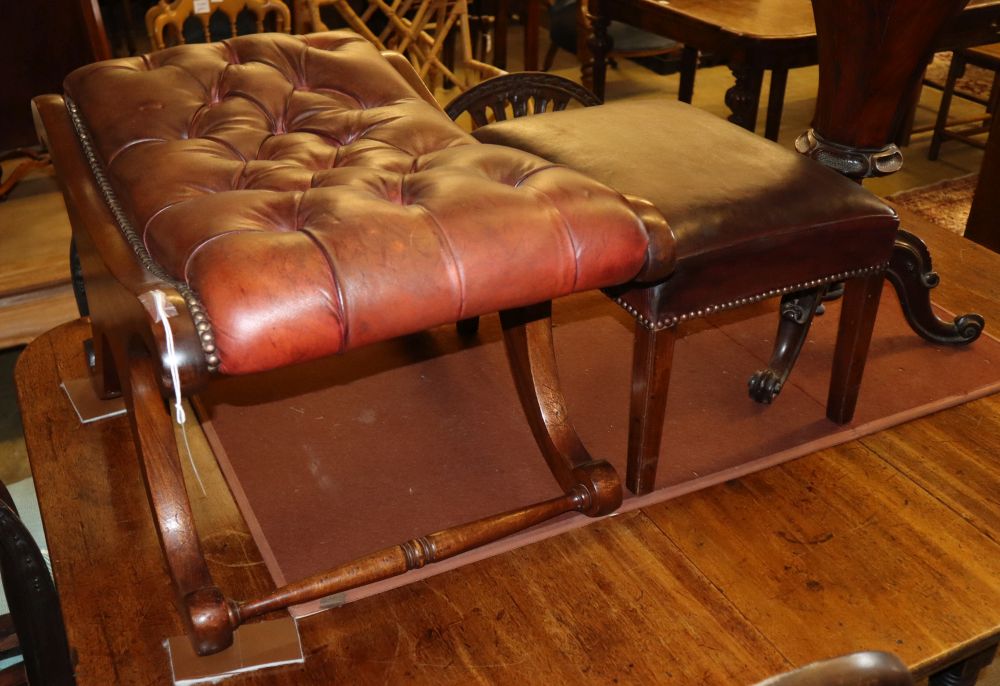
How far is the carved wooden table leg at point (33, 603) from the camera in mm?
992

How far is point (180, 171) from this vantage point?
1.17m

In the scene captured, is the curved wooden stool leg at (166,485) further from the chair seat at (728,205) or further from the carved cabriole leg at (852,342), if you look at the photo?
the carved cabriole leg at (852,342)

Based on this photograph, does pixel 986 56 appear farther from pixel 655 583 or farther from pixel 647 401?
pixel 655 583

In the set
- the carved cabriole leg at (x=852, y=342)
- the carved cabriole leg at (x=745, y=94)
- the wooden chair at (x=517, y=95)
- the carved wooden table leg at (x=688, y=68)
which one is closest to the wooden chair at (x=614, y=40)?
the carved wooden table leg at (x=688, y=68)

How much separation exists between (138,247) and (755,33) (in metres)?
1.93

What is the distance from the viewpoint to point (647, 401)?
132 cm

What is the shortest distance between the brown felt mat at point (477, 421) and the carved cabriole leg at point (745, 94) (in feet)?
3.17

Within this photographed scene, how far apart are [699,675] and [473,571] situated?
1.00ft

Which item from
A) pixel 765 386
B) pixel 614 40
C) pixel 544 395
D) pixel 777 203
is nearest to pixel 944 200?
pixel 614 40

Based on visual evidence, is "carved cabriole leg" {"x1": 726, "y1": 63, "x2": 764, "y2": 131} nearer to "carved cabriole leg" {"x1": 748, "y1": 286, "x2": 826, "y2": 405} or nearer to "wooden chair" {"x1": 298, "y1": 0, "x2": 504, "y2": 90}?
"wooden chair" {"x1": 298, "y1": 0, "x2": 504, "y2": 90}

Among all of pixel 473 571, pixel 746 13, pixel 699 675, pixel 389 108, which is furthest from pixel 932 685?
pixel 746 13

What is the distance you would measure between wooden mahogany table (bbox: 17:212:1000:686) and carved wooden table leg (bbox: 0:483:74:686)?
80mm

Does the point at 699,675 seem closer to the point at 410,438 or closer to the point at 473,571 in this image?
the point at 473,571

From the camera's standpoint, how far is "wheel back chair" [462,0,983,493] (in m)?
1.30
